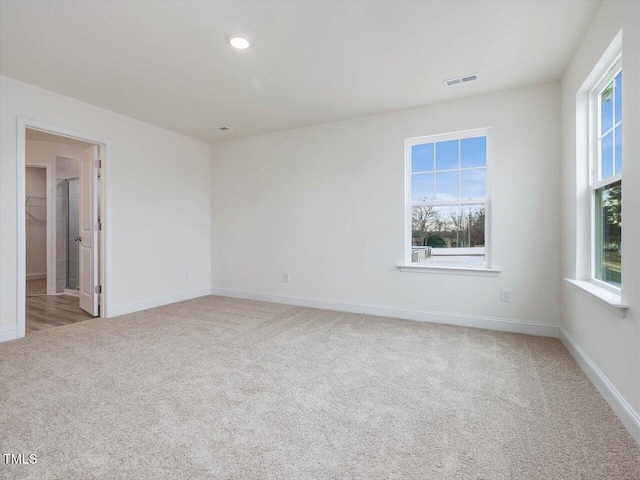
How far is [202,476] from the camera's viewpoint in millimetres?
1405

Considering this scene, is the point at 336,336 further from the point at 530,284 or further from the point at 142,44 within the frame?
the point at 142,44

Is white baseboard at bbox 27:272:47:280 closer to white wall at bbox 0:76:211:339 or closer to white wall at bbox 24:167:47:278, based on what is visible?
white wall at bbox 24:167:47:278

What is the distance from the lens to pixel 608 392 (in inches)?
78.3

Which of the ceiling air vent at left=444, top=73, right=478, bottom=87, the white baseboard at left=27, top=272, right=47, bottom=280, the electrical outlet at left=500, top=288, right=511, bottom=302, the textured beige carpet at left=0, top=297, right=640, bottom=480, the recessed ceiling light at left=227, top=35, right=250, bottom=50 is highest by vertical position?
the ceiling air vent at left=444, top=73, right=478, bottom=87

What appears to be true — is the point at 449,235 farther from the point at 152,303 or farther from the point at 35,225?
the point at 35,225

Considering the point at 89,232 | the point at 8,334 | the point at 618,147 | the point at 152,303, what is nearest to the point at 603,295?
the point at 618,147

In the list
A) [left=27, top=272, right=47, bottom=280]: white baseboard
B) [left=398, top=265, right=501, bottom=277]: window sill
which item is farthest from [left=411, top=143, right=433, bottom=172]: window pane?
[left=27, top=272, right=47, bottom=280]: white baseboard

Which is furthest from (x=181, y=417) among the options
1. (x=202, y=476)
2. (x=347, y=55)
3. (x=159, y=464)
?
(x=347, y=55)

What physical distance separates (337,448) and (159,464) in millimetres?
825

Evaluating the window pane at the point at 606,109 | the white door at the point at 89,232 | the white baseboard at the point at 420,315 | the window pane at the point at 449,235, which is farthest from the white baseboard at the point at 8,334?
the window pane at the point at 606,109

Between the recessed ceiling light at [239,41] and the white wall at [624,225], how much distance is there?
7.82ft

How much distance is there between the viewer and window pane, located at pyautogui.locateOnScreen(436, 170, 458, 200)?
148 inches

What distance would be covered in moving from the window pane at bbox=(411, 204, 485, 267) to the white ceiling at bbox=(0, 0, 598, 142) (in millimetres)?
1274

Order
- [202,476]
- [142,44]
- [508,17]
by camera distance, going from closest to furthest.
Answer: [202,476], [508,17], [142,44]
